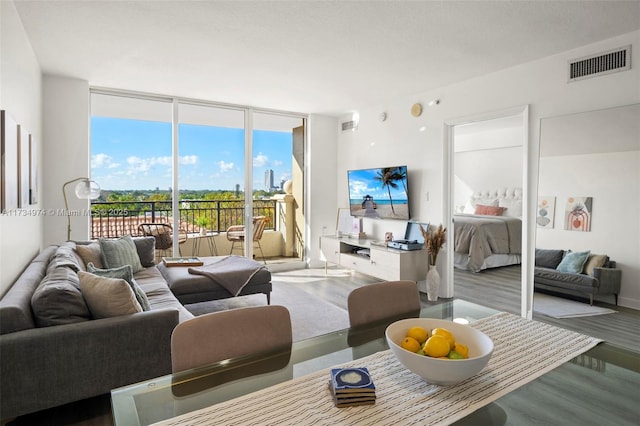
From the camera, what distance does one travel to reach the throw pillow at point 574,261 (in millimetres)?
3334

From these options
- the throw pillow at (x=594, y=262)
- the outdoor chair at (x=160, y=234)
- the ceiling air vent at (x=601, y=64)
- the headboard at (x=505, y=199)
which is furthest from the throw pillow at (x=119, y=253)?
the headboard at (x=505, y=199)

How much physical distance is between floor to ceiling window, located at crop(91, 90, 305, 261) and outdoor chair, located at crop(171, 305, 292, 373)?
4.17m

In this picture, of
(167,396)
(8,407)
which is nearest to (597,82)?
(167,396)

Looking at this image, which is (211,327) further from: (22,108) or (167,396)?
(22,108)

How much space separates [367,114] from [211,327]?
16.1 ft

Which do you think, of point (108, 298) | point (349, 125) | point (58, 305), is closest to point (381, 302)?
point (108, 298)

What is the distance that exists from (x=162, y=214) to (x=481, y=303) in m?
4.21

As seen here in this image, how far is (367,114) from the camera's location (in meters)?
5.74

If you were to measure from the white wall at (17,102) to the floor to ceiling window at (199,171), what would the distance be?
3.65ft

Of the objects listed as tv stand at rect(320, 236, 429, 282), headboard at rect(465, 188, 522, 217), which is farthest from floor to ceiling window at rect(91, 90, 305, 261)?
headboard at rect(465, 188, 522, 217)

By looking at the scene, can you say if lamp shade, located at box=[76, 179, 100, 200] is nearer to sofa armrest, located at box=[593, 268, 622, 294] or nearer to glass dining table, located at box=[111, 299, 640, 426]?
glass dining table, located at box=[111, 299, 640, 426]

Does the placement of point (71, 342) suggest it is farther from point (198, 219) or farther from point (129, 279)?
point (198, 219)

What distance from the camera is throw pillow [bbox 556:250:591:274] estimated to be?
10.9 feet

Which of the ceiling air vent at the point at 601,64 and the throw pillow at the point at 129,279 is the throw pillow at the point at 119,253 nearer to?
the throw pillow at the point at 129,279
